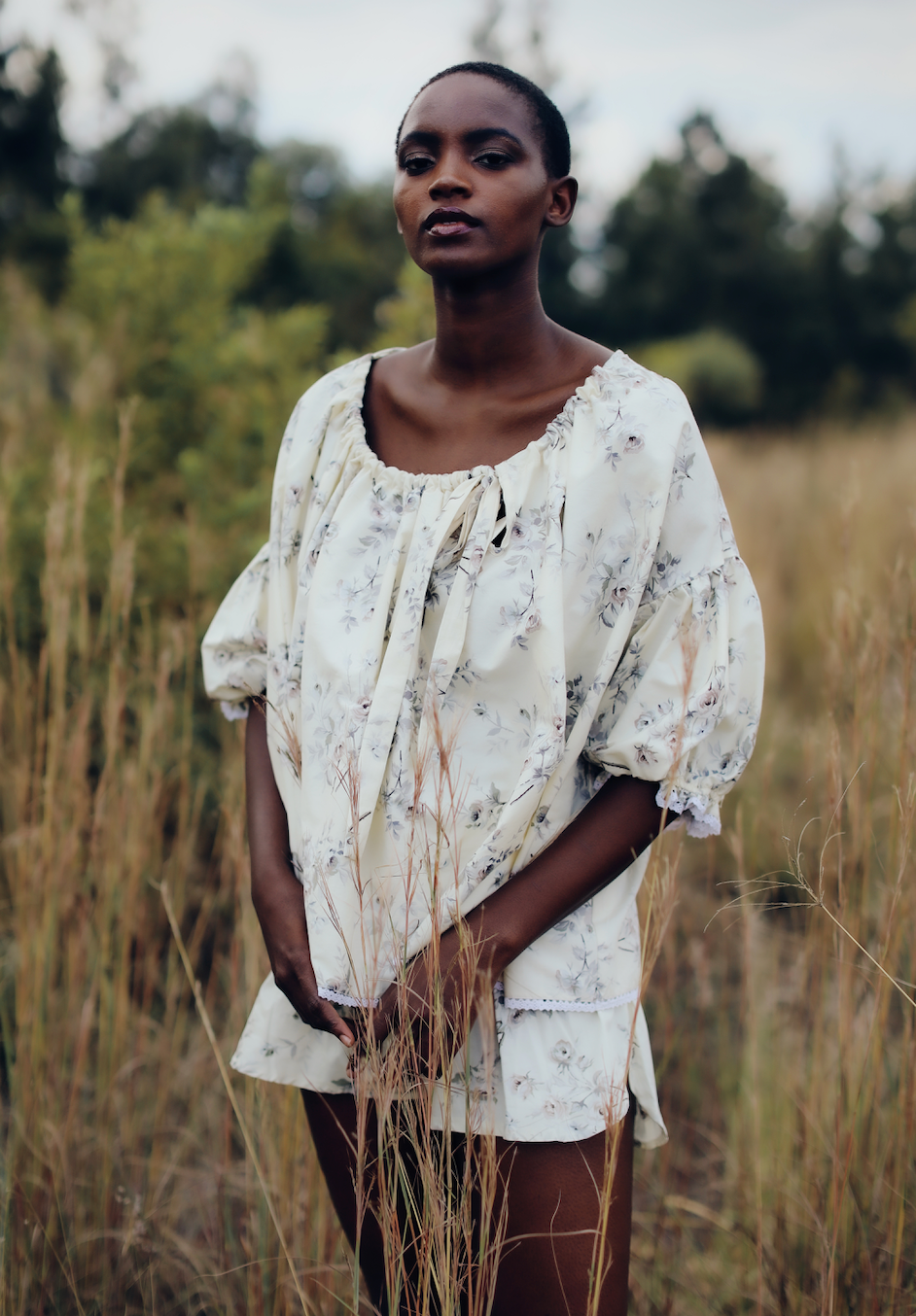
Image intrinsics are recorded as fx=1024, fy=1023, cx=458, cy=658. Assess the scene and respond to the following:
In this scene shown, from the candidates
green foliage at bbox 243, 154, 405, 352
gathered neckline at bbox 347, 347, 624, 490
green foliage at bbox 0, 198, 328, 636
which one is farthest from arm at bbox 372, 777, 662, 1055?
green foliage at bbox 243, 154, 405, 352

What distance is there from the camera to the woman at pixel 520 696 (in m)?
1.04

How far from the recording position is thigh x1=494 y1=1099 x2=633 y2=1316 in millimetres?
1061

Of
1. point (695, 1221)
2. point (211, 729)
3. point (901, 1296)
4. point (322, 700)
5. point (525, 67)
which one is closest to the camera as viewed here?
point (322, 700)

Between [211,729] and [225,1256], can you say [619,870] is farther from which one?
[211,729]

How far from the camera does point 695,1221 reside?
1.93m

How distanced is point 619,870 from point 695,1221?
122cm

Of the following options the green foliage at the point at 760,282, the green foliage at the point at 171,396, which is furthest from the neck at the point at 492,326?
the green foliage at the point at 760,282

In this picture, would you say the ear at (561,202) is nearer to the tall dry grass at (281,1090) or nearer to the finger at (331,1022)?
the tall dry grass at (281,1090)

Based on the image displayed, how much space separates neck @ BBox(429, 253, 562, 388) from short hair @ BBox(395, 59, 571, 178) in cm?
12

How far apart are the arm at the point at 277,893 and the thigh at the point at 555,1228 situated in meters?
0.25

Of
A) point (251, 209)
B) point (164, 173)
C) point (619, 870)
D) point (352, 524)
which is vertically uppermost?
point (164, 173)

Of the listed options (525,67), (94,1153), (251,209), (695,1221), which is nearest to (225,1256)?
(94,1153)

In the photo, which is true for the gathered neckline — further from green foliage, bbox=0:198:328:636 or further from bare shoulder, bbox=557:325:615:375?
green foliage, bbox=0:198:328:636

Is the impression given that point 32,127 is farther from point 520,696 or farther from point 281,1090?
point 520,696
